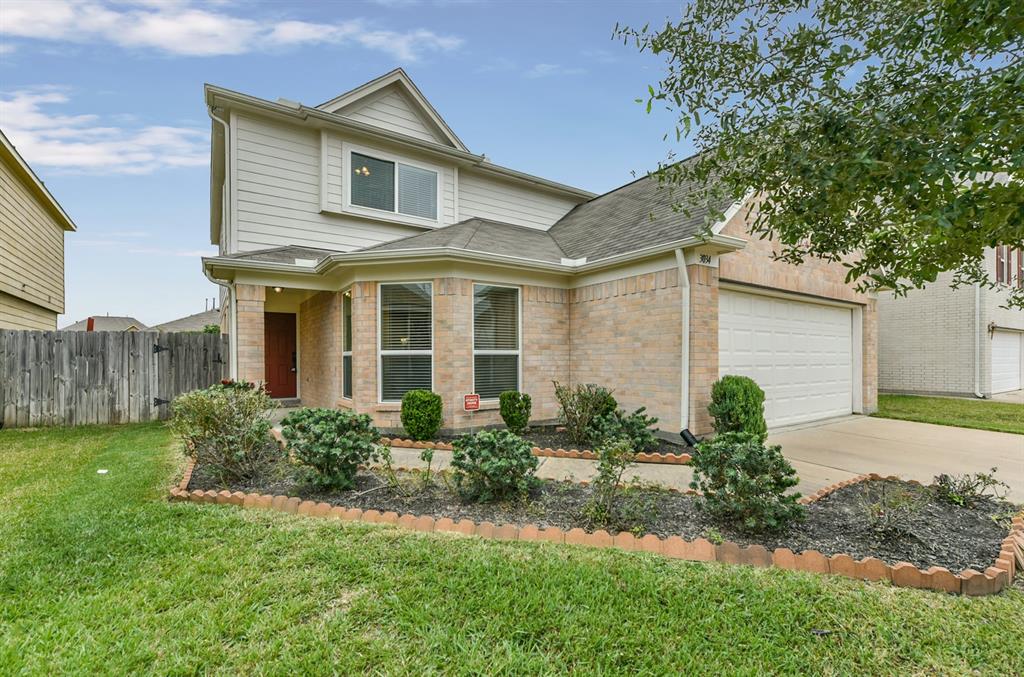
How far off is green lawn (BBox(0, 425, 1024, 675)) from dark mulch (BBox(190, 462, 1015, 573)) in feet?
1.46

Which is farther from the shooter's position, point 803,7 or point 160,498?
point 160,498

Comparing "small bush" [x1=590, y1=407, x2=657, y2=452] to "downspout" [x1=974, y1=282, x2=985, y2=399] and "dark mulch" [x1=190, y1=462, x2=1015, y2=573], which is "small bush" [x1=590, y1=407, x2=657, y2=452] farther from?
"downspout" [x1=974, y1=282, x2=985, y2=399]

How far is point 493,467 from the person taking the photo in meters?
3.88

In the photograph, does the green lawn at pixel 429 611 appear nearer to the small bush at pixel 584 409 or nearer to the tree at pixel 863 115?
the tree at pixel 863 115

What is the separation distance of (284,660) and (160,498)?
3.02m

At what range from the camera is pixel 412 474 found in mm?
4781

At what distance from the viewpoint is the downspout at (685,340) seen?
6426 mm

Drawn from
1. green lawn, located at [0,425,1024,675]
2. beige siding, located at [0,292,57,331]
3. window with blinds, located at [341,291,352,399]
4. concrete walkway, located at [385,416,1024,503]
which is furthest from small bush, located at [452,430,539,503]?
beige siding, located at [0,292,57,331]

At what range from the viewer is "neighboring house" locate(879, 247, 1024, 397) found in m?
12.8

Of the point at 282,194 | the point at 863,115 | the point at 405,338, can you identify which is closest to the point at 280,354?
the point at 282,194

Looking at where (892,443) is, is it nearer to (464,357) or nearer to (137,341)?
(464,357)

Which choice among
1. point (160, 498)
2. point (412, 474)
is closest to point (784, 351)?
point (412, 474)

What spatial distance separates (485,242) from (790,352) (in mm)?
6020

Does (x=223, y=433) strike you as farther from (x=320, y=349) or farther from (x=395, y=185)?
(x=395, y=185)
